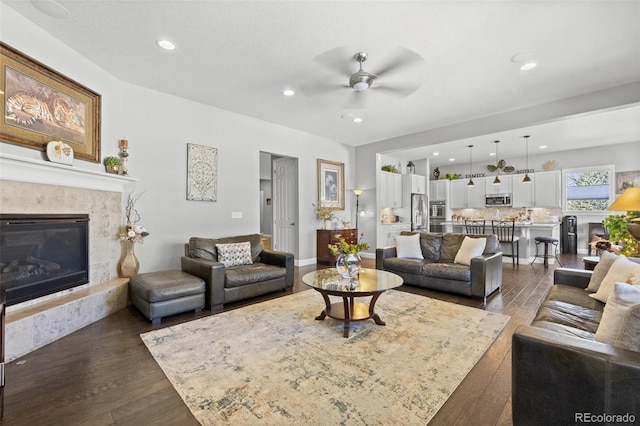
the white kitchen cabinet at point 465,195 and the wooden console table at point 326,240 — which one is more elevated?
the white kitchen cabinet at point 465,195

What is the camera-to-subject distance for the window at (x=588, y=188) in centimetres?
772

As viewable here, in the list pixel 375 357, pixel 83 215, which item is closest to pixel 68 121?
pixel 83 215

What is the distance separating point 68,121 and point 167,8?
178cm

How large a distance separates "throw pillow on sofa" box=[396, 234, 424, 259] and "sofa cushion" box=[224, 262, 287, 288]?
79.3 inches

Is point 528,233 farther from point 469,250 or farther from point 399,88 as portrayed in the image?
point 399,88

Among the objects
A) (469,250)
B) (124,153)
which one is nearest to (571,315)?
(469,250)

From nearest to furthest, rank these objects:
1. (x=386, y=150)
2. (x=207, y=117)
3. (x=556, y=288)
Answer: (x=556, y=288), (x=207, y=117), (x=386, y=150)

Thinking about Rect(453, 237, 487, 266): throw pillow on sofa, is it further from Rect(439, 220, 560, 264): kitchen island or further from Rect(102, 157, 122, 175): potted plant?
Rect(102, 157, 122, 175): potted plant

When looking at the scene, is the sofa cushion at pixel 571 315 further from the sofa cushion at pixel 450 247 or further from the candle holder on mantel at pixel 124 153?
the candle holder on mantel at pixel 124 153

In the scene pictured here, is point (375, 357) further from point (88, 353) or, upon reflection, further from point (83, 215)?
point (83, 215)

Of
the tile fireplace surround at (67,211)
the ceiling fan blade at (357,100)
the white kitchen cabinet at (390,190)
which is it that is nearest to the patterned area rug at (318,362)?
the tile fireplace surround at (67,211)

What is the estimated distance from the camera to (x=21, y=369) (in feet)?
7.17

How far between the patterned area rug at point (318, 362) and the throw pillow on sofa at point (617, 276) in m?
0.91

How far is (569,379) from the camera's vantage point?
4.35 ft
